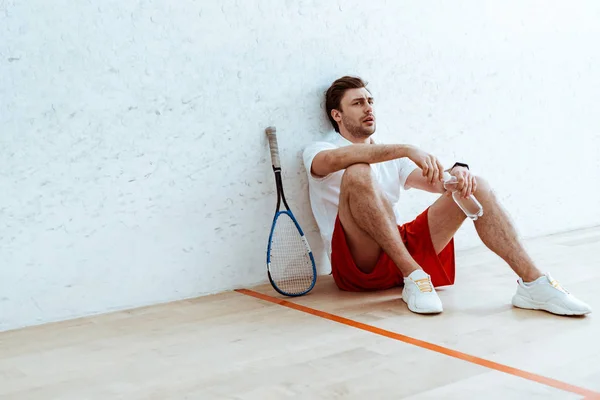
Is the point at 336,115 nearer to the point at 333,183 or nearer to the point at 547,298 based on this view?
the point at 333,183

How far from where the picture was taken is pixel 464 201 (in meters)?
2.55

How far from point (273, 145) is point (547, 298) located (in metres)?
1.30

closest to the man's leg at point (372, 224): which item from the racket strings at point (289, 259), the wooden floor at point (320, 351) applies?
the wooden floor at point (320, 351)

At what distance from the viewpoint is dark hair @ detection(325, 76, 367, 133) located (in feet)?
10.3

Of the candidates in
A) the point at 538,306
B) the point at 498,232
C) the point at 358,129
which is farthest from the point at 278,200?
the point at 538,306

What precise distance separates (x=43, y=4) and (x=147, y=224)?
915 millimetres

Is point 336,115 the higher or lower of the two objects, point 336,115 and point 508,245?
the higher

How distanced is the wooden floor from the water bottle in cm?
32

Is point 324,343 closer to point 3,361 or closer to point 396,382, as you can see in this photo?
point 396,382

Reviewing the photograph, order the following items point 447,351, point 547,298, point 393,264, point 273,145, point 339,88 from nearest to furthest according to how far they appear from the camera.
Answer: point 447,351
point 547,298
point 393,264
point 273,145
point 339,88

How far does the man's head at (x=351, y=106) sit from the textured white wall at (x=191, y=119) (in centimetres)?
9

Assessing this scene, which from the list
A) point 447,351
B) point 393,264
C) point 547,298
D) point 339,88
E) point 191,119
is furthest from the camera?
point 339,88

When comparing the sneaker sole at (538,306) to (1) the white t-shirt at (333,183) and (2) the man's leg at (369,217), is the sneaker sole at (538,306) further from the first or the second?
(1) the white t-shirt at (333,183)

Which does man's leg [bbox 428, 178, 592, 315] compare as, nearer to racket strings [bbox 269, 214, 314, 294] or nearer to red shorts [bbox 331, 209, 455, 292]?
red shorts [bbox 331, 209, 455, 292]
